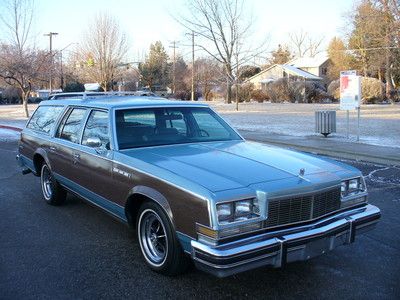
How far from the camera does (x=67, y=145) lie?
568 cm

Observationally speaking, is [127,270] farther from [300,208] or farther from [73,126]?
[73,126]

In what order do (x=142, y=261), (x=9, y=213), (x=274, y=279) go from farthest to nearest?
(x=9, y=213) < (x=142, y=261) < (x=274, y=279)

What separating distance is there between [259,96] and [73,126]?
5178 cm

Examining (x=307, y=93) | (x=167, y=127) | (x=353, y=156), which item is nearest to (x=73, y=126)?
(x=167, y=127)

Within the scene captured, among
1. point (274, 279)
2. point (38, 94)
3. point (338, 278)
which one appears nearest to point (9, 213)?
point (274, 279)

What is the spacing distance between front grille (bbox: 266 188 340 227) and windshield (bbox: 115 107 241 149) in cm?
172

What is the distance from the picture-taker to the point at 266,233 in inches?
138

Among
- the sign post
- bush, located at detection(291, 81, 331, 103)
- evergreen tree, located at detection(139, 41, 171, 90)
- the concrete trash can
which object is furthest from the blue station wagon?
evergreen tree, located at detection(139, 41, 171, 90)

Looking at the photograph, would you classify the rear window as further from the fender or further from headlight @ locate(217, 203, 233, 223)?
headlight @ locate(217, 203, 233, 223)

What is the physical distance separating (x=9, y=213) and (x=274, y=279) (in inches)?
157

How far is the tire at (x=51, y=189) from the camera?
250 inches

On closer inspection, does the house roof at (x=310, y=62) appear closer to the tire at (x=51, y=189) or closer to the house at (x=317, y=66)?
the house at (x=317, y=66)

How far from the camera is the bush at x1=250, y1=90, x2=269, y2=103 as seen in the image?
5619 centimetres

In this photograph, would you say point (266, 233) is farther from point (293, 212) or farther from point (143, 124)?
point (143, 124)
